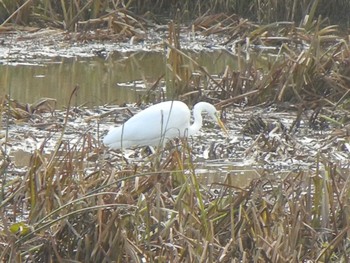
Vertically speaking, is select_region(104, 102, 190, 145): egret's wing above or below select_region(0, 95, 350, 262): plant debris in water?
below

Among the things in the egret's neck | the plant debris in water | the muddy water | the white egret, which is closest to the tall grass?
the plant debris in water

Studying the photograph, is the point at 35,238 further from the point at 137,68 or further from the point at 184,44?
the point at 184,44

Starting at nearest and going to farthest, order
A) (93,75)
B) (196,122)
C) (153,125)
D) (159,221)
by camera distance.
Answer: (159,221) → (153,125) → (196,122) → (93,75)

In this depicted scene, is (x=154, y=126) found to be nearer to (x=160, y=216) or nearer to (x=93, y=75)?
(x=160, y=216)

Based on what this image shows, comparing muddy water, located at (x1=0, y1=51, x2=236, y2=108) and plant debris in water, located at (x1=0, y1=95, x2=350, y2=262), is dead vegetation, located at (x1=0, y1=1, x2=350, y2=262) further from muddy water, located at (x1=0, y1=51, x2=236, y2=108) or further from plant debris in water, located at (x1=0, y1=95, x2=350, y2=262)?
muddy water, located at (x1=0, y1=51, x2=236, y2=108)

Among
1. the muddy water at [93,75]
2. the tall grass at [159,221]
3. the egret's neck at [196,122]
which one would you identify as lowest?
the muddy water at [93,75]

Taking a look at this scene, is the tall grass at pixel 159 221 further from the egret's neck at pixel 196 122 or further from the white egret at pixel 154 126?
the egret's neck at pixel 196 122

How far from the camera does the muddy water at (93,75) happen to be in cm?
927

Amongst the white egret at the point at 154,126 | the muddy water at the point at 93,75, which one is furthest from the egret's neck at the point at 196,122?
the muddy water at the point at 93,75

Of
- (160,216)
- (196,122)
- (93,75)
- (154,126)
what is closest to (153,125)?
(154,126)

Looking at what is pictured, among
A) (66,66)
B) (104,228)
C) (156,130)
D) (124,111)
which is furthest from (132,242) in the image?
(66,66)

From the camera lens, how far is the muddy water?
9.27m

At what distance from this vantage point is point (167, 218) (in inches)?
191

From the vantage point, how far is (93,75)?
10.4 metres
